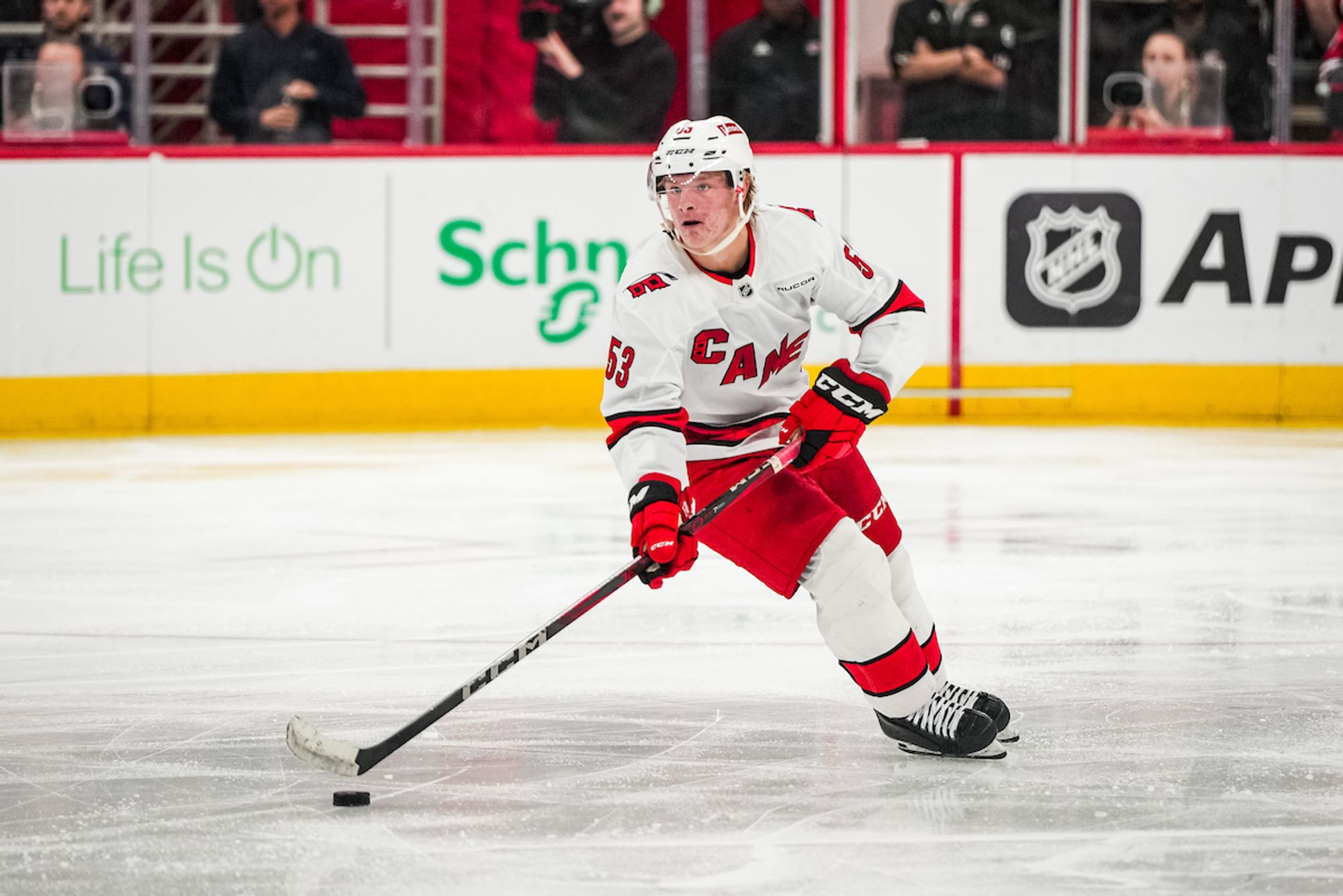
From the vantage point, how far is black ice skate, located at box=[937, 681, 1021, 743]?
9.09 ft

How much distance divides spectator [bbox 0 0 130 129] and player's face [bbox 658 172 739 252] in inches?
201

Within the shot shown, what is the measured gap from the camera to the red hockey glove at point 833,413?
2.78 m

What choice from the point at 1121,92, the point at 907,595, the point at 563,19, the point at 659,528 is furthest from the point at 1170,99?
the point at 659,528

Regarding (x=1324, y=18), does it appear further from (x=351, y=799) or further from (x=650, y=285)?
(x=351, y=799)

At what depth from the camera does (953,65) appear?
7605 mm

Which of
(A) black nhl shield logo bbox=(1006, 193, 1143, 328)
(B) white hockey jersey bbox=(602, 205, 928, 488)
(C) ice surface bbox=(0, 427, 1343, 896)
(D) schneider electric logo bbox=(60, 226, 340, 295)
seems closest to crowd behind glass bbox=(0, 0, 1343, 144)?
(A) black nhl shield logo bbox=(1006, 193, 1143, 328)

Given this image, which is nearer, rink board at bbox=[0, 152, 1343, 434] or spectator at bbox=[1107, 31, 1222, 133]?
rink board at bbox=[0, 152, 1343, 434]

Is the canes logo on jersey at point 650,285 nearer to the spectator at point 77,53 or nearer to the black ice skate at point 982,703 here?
the black ice skate at point 982,703

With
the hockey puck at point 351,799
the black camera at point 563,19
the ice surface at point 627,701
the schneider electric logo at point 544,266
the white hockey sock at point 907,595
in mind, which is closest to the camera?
the ice surface at point 627,701

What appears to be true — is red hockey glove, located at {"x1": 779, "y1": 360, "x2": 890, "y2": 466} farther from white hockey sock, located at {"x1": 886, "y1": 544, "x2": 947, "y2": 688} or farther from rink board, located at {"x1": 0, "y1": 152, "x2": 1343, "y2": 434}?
rink board, located at {"x1": 0, "y1": 152, "x2": 1343, "y2": 434}

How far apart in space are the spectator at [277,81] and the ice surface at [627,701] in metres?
2.26

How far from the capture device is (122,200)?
7180 millimetres

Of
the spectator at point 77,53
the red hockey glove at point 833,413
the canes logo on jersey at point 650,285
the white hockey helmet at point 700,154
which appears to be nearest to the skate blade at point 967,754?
the red hockey glove at point 833,413

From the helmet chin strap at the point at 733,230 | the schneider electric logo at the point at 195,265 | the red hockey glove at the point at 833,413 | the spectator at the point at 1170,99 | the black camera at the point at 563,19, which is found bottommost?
the red hockey glove at the point at 833,413
